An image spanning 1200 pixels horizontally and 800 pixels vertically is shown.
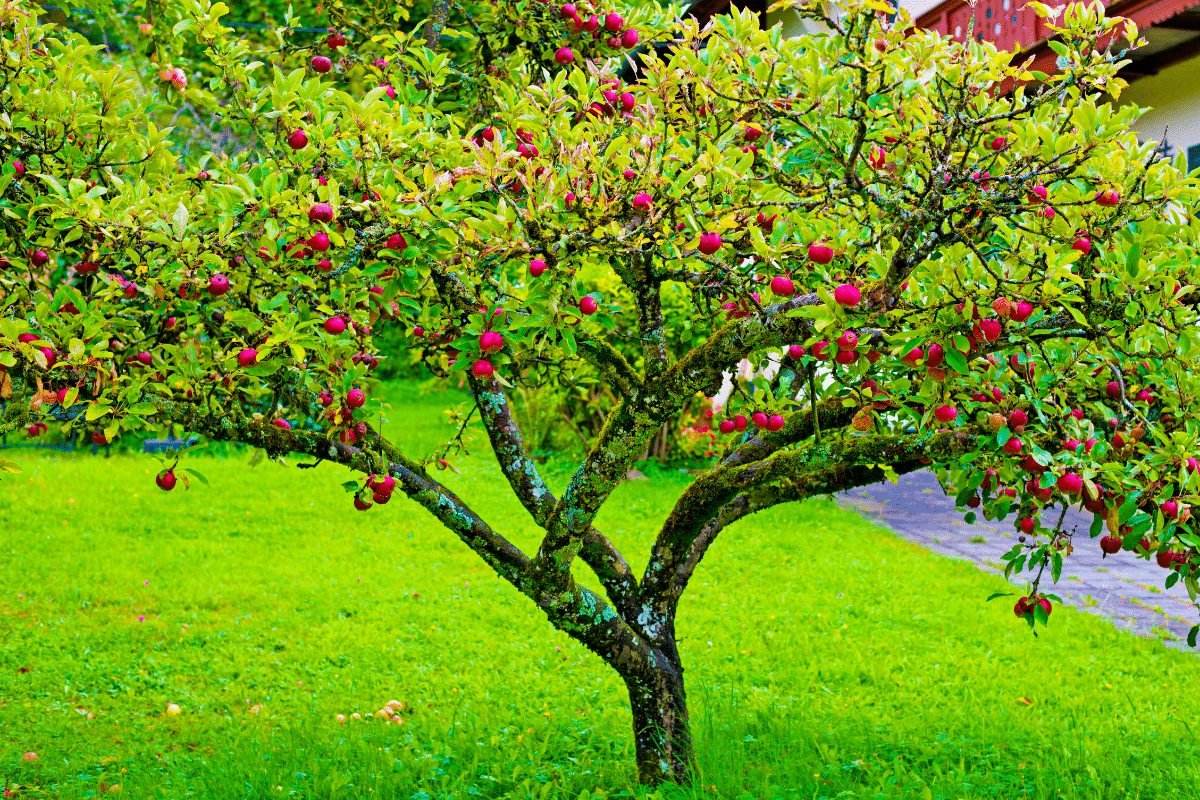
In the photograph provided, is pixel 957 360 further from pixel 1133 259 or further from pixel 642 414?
pixel 642 414

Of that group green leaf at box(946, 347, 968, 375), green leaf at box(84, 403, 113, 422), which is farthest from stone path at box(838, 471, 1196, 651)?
green leaf at box(84, 403, 113, 422)

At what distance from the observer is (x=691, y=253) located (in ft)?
9.28

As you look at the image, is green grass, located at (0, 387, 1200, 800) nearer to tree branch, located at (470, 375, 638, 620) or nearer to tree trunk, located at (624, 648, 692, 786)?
tree trunk, located at (624, 648, 692, 786)

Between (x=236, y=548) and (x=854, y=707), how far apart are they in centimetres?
511

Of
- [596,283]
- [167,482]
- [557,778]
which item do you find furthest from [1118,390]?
[596,283]

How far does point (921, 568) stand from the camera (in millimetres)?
7539

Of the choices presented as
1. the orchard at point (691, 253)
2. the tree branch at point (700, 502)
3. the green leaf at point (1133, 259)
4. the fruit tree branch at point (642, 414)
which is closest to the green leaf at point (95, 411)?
the orchard at point (691, 253)

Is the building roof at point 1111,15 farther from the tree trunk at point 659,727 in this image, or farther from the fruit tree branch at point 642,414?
the tree trunk at point 659,727

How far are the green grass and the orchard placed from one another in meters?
1.06

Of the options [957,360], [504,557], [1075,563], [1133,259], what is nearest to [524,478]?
[504,557]

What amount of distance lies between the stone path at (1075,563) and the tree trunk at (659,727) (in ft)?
8.54

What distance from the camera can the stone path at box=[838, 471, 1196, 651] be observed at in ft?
21.6

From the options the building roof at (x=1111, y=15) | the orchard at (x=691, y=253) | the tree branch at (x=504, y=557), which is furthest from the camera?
the building roof at (x=1111, y=15)

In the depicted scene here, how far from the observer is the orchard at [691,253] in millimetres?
2412
